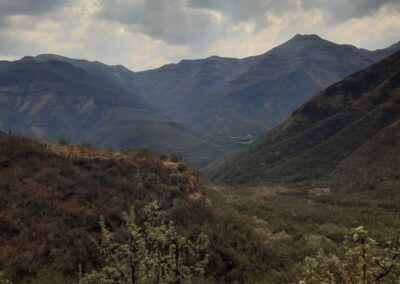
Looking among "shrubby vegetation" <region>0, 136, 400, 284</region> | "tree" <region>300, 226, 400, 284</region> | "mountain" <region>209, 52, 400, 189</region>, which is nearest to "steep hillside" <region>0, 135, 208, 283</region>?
"shrubby vegetation" <region>0, 136, 400, 284</region>

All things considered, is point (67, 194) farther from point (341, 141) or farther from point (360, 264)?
point (341, 141)

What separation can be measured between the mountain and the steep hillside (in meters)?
49.6

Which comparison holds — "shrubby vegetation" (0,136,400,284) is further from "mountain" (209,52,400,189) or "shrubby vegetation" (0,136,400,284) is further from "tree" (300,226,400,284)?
"mountain" (209,52,400,189)

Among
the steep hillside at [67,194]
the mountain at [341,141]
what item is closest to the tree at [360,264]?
the steep hillside at [67,194]

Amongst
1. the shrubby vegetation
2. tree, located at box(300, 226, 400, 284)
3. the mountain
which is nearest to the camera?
tree, located at box(300, 226, 400, 284)

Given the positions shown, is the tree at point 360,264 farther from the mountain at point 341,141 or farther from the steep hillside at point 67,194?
the mountain at point 341,141

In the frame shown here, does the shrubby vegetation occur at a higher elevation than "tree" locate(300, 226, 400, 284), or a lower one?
lower

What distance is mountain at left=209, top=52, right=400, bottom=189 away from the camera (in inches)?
3455

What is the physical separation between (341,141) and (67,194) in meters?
85.5

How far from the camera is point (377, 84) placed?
402 feet

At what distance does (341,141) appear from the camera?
341ft

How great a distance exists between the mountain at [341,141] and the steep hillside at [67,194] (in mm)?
49645

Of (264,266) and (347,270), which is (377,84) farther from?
(347,270)

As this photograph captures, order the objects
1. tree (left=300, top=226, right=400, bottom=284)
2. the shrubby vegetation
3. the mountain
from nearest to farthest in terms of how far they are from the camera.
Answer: tree (left=300, top=226, right=400, bottom=284)
the shrubby vegetation
the mountain
